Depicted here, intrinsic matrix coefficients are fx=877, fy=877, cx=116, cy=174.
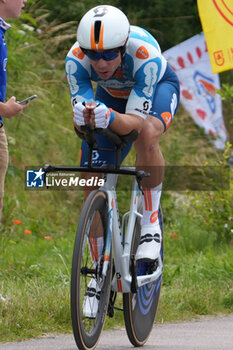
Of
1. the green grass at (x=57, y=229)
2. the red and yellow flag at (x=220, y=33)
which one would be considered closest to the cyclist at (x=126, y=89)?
the green grass at (x=57, y=229)

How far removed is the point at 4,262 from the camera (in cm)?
725

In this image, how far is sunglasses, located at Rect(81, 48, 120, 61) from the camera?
185 inches

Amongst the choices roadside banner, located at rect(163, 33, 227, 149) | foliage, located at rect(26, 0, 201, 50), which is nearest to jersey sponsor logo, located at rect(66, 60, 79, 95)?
foliage, located at rect(26, 0, 201, 50)

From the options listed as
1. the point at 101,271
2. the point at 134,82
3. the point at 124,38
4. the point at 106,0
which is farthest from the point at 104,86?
the point at 106,0

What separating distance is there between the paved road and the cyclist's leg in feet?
1.74

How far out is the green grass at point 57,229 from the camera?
574 centimetres

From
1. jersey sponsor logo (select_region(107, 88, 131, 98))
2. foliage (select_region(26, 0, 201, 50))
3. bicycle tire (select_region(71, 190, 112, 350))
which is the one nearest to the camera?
bicycle tire (select_region(71, 190, 112, 350))

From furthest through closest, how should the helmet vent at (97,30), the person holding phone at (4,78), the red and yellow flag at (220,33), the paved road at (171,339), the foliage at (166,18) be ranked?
the foliage at (166,18)
the red and yellow flag at (220,33)
the person holding phone at (4,78)
the paved road at (171,339)
the helmet vent at (97,30)

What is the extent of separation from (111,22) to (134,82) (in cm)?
59

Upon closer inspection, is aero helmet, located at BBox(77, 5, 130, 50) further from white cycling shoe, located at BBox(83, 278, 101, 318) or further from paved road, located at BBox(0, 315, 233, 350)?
paved road, located at BBox(0, 315, 233, 350)

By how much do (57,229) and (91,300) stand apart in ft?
15.6

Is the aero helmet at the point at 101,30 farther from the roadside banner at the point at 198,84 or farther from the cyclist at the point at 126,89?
the roadside banner at the point at 198,84

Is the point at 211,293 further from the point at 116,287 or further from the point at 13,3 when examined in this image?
the point at 13,3

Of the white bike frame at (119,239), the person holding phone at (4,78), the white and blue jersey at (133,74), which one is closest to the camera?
the white bike frame at (119,239)
